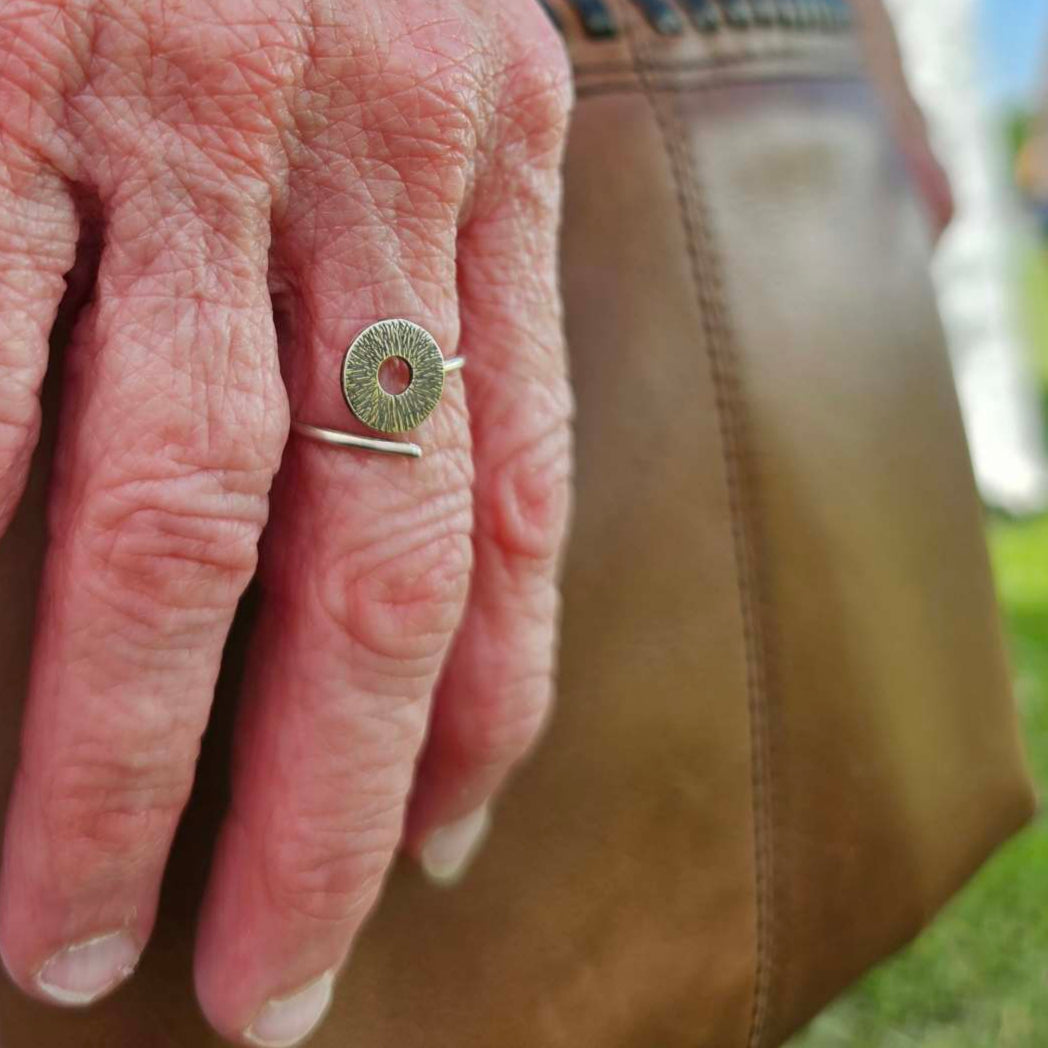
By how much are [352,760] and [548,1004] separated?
28cm

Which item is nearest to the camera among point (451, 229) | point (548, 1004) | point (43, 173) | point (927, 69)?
point (43, 173)

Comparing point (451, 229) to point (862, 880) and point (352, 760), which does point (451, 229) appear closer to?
point (352, 760)

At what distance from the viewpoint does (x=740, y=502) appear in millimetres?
869

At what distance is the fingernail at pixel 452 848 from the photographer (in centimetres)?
70

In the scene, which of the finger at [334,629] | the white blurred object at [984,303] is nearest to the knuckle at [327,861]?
the finger at [334,629]

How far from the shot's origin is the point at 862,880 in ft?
3.04

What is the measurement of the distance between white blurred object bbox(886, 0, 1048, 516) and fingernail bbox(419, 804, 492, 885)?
2.42m

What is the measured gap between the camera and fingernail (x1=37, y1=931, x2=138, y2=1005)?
56 cm

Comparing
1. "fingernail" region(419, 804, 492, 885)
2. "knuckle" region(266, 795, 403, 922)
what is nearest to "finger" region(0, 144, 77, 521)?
"knuckle" region(266, 795, 403, 922)

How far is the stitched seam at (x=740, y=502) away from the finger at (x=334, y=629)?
32cm

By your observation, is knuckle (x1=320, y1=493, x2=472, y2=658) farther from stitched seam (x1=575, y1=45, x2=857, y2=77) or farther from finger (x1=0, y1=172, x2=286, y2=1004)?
stitched seam (x1=575, y1=45, x2=857, y2=77)

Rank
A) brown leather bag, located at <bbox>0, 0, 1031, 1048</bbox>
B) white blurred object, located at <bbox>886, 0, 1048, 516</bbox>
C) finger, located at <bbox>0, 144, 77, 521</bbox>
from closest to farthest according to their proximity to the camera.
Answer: finger, located at <bbox>0, 144, 77, 521</bbox> < brown leather bag, located at <bbox>0, 0, 1031, 1048</bbox> < white blurred object, located at <bbox>886, 0, 1048, 516</bbox>

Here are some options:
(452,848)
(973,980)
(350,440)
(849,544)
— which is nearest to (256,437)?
(350,440)

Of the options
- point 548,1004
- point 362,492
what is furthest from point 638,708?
point 362,492
